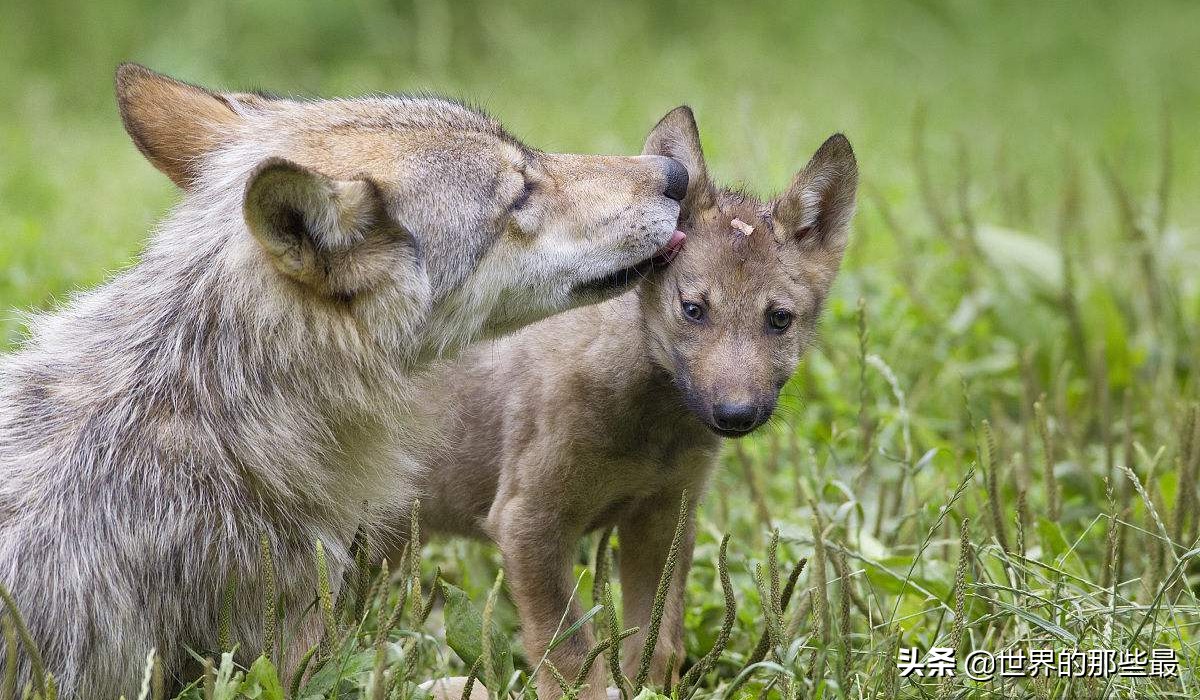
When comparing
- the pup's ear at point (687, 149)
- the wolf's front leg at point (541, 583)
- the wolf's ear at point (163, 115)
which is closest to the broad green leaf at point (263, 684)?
the wolf's front leg at point (541, 583)

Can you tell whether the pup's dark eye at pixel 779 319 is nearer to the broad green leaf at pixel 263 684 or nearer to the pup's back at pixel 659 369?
the pup's back at pixel 659 369

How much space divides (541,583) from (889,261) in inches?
131

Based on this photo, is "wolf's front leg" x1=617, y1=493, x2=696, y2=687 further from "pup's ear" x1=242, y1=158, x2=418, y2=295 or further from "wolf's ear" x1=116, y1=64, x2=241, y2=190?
"wolf's ear" x1=116, y1=64, x2=241, y2=190

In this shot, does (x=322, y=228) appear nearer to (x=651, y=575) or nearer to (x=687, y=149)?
(x=687, y=149)

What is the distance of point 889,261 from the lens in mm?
6289

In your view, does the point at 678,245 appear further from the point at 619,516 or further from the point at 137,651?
the point at 137,651

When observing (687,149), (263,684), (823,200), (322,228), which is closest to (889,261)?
(823,200)

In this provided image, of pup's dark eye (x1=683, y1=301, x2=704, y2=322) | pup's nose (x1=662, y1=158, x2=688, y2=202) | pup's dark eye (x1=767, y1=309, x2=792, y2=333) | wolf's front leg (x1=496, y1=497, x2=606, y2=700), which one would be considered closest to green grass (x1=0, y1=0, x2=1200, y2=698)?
wolf's front leg (x1=496, y1=497, x2=606, y2=700)

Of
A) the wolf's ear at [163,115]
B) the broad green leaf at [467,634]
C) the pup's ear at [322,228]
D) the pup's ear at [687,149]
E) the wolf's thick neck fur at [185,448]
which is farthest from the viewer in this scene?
the pup's ear at [687,149]

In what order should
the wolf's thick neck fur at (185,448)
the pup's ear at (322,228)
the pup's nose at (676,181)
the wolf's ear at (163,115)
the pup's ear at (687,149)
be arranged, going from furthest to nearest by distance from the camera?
the pup's ear at (687,149) → the wolf's ear at (163,115) → the pup's nose at (676,181) → the wolf's thick neck fur at (185,448) → the pup's ear at (322,228)

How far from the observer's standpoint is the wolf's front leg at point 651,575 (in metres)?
3.74

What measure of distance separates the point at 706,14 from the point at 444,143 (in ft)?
27.0

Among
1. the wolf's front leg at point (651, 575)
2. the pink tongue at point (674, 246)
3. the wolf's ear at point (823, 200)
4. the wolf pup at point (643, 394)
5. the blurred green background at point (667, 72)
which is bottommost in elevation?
the wolf's front leg at point (651, 575)

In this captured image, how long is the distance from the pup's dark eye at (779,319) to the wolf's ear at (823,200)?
1.00 feet
